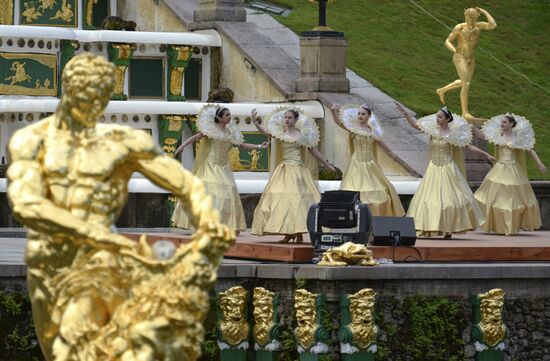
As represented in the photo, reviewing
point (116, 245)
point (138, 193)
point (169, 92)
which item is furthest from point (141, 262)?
point (169, 92)

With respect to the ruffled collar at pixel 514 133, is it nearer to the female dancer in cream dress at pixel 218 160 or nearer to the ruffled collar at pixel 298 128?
the ruffled collar at pixel 298 128

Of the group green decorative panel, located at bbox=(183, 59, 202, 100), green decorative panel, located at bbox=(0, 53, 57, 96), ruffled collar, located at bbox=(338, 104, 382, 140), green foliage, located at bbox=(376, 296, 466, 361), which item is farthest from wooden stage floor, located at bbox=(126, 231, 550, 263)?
green decorative panel, located at bbox=(183, 59, 202, 100)

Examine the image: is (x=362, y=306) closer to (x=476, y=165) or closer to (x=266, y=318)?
(x=266, y=318)

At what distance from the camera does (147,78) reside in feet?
111

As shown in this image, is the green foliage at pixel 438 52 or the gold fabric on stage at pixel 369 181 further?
the green foliage at pixel 438 52

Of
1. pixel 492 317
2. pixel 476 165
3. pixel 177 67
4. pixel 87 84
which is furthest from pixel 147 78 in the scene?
pixel 87 84

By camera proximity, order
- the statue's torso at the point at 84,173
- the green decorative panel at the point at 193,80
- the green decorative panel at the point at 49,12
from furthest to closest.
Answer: the green decorative panel at the point at 49,12
the green decorative panel at the point at 193,80
the statue's torso at the point at 84,173

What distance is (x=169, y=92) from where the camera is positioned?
33.6 m

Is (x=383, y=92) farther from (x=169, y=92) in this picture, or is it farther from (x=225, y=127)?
(x=225, y=127)

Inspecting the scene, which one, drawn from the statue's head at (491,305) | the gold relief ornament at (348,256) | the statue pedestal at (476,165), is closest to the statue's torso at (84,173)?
the gold relief ornament at (348,256)

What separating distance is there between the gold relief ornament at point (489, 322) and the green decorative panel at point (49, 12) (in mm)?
15553

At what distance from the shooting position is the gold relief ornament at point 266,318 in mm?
20422

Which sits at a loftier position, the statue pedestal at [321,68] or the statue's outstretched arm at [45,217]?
the statue pedestal at [321,68]

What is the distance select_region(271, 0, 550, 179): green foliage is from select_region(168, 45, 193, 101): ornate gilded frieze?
2.94 metres
